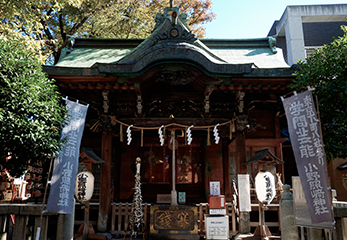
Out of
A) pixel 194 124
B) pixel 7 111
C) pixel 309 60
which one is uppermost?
pixel 309 60

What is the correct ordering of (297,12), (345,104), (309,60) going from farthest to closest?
1. (297,12)
2. (309,60)
3. (345,104)

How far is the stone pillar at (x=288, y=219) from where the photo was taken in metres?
6.64

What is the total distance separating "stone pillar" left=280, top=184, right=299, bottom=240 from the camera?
664 centimetres

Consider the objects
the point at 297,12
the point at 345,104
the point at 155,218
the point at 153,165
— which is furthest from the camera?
the point at 297,12

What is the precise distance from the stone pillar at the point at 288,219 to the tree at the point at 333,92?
1.83 meters

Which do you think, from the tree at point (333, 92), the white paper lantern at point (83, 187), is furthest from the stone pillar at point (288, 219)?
the white paper lantern at point (83, 187)

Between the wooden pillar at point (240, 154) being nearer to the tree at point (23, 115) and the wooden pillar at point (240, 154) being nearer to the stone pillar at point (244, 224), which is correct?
the stone pillar at point (244, 224)

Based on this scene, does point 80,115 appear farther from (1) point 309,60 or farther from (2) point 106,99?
(1) point 309,60

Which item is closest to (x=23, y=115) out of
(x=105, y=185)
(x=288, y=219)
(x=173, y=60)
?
(x=105, y=185)

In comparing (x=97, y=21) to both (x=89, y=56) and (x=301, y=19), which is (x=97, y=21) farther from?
(x=301, y=19)

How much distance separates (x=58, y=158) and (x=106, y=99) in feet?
11.3

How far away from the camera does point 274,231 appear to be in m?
10.2

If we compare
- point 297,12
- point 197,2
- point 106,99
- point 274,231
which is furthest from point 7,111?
point 297,12

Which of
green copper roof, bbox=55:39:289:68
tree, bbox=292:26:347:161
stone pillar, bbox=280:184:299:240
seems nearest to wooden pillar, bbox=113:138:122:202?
green copper roof, bbox=55:39:289:68
